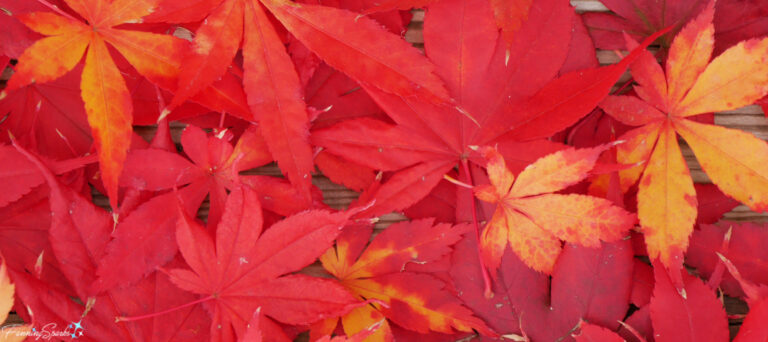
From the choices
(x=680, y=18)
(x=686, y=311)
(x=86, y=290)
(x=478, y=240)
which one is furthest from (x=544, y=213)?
(x=86, y=290)

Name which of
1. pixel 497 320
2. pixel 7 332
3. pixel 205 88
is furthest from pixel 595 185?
pixel 7 332

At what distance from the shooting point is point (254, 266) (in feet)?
1.75

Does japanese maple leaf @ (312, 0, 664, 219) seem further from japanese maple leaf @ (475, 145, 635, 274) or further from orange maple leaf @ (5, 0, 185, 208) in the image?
orange maple leaf @ (5, 0, 185, 208)

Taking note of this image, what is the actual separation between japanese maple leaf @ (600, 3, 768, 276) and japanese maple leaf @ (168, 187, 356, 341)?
1.07ft

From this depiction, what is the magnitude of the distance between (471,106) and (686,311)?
0.31m

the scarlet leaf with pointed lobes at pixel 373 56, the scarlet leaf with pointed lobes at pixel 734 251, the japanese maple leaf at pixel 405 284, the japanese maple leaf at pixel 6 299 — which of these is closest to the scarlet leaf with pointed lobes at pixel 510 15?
the scarlet leaf with pointed lobes at pixel 373 56

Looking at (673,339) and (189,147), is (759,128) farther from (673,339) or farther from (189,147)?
(189,147)

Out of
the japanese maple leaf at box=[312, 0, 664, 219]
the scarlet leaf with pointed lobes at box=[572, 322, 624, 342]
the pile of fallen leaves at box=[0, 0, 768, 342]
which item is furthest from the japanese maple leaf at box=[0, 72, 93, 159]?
the scarlet leaf with pointed lobes at box=[572, 322, 624, 342]

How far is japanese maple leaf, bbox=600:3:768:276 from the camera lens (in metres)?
0.52

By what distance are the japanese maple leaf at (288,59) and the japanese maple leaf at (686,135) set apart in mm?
243

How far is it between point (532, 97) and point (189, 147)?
378 millimetres

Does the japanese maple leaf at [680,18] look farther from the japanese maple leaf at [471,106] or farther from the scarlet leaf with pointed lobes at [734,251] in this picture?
the scarlet leaf with pointed lobes at [734,251]

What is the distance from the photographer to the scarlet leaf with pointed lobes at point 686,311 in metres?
0.53

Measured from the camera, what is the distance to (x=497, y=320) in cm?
57
